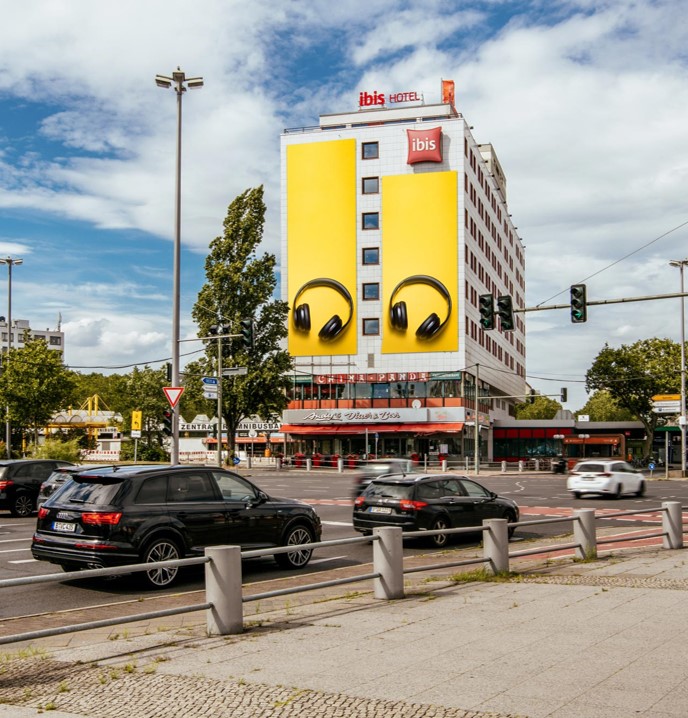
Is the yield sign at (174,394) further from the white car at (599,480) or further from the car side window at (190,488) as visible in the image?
the white car at (599,480)

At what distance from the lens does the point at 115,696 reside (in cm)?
623

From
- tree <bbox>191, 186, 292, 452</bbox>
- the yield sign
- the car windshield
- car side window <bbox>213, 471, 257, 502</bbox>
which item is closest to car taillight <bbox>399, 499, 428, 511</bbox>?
the car windshield

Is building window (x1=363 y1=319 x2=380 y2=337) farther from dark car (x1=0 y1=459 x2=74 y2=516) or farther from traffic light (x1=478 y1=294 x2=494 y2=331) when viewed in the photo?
dark car (x1=0 y1=459 x2=74 y2=516)

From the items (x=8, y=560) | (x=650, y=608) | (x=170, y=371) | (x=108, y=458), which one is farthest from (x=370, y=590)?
(x=108, y=458)

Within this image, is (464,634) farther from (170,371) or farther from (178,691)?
(170,371)

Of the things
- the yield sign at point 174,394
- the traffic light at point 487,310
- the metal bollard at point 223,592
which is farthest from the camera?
the yield sign at point 174,394

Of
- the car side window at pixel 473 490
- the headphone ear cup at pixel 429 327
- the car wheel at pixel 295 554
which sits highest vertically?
the headphone ear cup at pixel 429 327

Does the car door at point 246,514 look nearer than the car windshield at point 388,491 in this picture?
Yes

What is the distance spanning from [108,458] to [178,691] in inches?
2454

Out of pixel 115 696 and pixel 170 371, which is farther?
pixel 170 371

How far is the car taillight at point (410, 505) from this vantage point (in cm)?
1720

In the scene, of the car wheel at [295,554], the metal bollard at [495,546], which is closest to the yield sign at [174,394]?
the car wheel at [295,554]

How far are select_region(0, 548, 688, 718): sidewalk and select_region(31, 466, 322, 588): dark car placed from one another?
7.08 feet

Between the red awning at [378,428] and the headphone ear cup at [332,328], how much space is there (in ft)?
24.0
